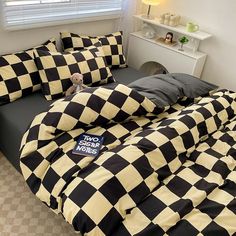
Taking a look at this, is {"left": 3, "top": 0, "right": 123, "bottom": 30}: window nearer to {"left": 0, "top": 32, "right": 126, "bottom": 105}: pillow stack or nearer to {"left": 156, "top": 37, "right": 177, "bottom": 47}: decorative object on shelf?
{"left": 0, "top": 32, "right": 126, "bottom": 105}: pillow stack

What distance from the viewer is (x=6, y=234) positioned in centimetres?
146

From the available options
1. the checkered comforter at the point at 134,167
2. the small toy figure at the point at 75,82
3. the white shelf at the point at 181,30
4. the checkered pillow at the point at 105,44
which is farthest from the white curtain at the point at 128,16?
the checkered comforter at the point at 134,167

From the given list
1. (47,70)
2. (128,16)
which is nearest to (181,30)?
(128,16)

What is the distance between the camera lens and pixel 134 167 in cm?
123

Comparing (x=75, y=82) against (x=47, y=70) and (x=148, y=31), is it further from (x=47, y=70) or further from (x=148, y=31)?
(x=148, y=31)

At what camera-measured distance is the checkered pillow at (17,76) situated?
5.94 ft

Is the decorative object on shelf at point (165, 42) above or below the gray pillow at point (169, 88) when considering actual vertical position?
above

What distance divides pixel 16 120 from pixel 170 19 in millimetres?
1726

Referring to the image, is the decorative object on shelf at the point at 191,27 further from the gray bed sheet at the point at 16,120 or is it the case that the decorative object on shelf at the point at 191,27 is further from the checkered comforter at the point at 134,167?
the gray bed sheet at the point at 16,120

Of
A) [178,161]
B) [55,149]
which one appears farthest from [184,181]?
[55,149]

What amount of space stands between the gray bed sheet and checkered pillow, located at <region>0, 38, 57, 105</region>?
52mm

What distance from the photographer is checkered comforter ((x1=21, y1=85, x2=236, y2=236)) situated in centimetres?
110

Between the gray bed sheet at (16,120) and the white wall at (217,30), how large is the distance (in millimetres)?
1627

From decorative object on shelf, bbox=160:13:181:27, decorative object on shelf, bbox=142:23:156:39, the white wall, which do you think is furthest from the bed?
decorative object on shelf, bbox=142:23:156:39
